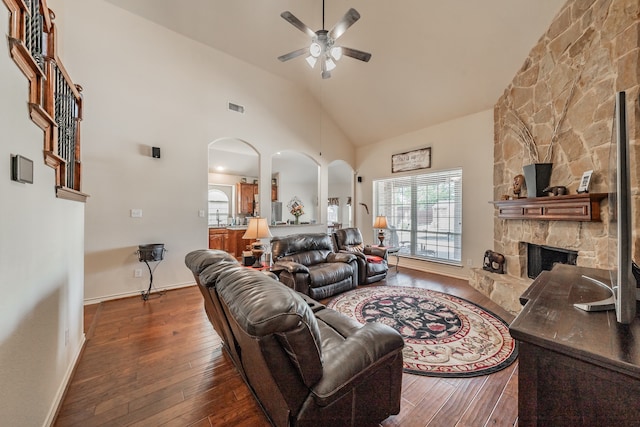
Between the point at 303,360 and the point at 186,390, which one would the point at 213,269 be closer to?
the point at 303,360

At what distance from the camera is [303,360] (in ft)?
3.32

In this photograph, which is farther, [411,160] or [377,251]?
[411,160]

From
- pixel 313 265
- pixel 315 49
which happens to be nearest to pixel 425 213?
pixel 313 265

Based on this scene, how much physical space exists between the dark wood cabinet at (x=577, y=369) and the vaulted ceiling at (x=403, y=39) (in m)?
3.83

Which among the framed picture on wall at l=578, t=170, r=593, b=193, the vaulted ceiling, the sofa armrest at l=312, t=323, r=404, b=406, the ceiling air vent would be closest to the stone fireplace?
the framed picture on wall at l=578, t=170, r=593, b=193

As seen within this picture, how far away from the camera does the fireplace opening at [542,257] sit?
317 centimetres

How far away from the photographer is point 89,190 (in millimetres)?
3391

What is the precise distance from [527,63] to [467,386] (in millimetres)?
4213

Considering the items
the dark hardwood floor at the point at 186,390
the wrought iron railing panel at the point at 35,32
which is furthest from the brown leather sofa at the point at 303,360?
the wrought iron railing panel at the point at 35,32

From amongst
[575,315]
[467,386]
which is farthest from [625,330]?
[467,386]

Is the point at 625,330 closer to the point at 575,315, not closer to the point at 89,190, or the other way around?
the point at 575,315

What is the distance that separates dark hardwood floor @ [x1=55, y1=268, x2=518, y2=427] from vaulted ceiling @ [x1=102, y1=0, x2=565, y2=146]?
13.1 ft

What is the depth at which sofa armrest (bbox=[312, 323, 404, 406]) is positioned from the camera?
3.53 feet

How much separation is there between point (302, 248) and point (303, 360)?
3037 millimetres
